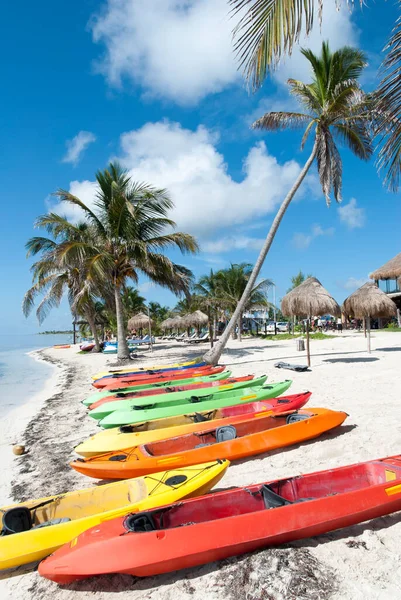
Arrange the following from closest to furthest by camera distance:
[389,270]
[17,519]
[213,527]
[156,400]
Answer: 1. [213,527]
2. [17,519]
3. [156,400]
4. [389,270]

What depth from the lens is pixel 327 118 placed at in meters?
11.0

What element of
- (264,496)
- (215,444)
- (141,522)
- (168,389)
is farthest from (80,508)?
(168,389)

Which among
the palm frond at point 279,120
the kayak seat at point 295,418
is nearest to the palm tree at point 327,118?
the palm frond at point 279,120

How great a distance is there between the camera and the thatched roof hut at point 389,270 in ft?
70.0

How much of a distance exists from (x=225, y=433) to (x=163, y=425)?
1102 mm

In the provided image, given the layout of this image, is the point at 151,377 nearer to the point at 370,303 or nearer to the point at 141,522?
the point at 141,522

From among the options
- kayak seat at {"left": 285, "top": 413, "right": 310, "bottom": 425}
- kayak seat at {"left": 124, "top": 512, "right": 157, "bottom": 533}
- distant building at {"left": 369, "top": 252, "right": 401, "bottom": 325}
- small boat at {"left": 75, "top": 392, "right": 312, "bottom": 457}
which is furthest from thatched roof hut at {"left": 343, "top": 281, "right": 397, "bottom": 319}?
kayak seat at {"left": 124, "top": 512, "right": 157, "bottom": 533}

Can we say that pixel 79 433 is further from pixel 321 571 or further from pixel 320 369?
pixel 320 369

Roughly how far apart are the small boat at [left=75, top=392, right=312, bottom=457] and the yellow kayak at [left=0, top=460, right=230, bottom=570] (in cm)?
107

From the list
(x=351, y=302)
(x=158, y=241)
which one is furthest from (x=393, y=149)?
(x=158, y=241)

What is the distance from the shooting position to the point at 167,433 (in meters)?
4.86

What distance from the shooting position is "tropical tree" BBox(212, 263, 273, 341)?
2700 cm

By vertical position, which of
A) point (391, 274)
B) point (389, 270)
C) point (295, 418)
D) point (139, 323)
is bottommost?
point (295, 418)

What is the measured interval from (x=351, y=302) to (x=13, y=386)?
13.0 meters
